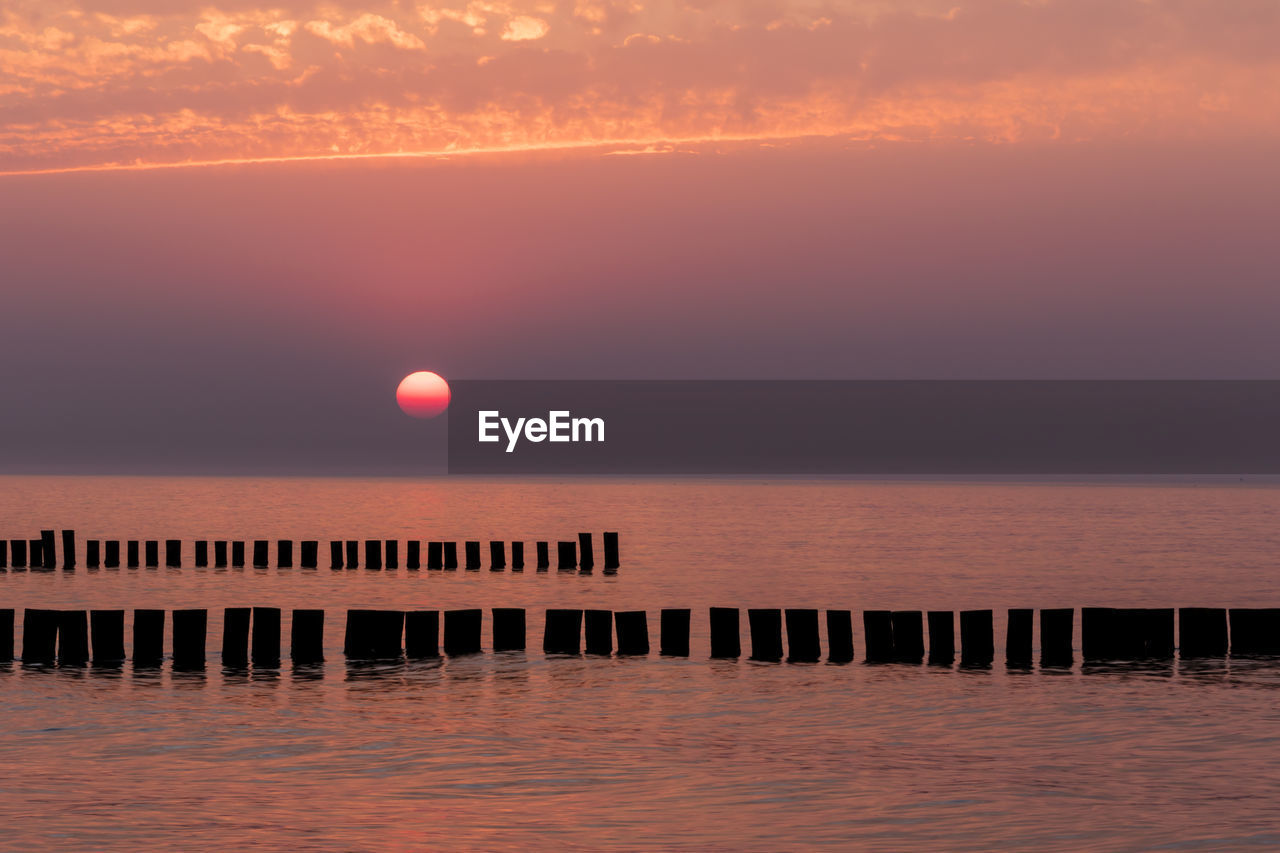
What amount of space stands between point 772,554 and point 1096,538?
76.1 ft

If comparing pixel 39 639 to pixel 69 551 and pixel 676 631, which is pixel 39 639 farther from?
pixel 69 551

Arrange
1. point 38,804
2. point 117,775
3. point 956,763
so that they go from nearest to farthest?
point 38,804 → point 117,775 → point 956,763

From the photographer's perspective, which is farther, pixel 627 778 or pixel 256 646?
pixel 256 646

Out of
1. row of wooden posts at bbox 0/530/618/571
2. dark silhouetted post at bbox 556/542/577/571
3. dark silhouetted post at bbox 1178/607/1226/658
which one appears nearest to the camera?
dark silhouetted post at bbox 1178/607/1226/658

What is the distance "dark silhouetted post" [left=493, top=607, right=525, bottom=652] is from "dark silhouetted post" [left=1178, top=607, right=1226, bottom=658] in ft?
32.6

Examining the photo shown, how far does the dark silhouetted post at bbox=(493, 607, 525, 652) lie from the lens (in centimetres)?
2347

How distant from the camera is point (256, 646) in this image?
74.3 ft

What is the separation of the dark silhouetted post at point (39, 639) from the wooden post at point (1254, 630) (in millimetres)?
17443

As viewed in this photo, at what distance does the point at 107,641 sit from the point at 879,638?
11.3 meters

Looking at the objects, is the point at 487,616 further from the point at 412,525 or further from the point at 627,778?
the point at 412,525

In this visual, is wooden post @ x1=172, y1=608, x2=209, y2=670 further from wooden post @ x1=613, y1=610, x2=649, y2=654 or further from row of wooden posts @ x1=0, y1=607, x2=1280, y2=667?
wooden post @ x1=613, y1=610, x2=649, y2=654

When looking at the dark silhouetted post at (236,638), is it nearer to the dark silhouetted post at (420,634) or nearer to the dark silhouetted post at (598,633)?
the dark silhouetted post at (420,634)

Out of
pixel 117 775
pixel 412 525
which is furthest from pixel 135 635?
pixel 412 525

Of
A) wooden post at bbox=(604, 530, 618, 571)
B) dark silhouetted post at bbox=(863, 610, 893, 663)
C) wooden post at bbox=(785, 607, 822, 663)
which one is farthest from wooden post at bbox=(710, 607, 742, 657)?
wooden post at bbox=(604, 530, 618, 571)
